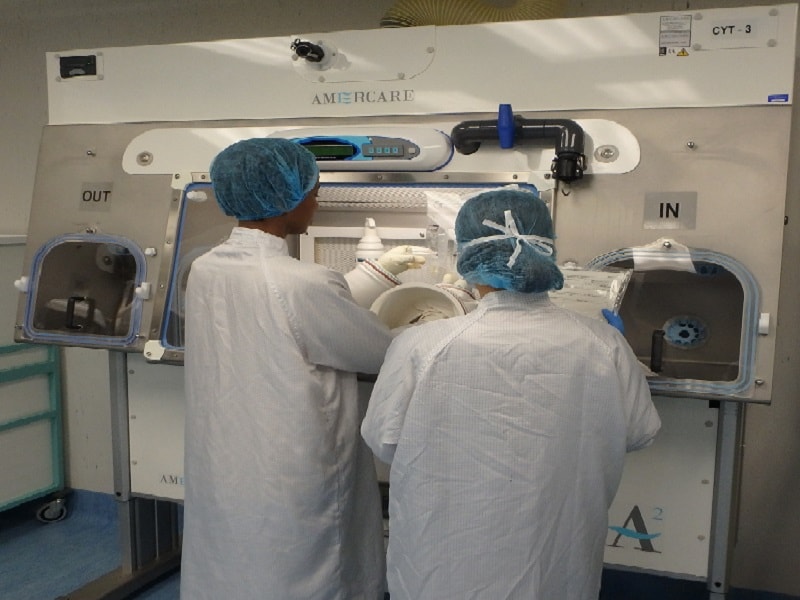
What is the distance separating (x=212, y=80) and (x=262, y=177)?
67 centimetres

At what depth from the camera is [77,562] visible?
257cm

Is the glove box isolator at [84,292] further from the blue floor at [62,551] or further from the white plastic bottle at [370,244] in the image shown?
the blue floor at [62,551]

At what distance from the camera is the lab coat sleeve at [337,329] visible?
1377mm

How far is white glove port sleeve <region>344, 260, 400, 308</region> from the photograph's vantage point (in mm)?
1642

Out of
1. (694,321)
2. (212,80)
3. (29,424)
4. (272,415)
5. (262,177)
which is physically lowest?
(29,424)

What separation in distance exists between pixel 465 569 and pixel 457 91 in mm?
1083

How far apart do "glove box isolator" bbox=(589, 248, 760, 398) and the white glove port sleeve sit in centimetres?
47

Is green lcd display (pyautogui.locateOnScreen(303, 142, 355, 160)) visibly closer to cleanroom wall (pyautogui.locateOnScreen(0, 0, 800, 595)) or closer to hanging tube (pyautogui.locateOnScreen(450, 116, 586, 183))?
hanging tube (pyautogui.locateOnScreen(450, 116, 586, 183))

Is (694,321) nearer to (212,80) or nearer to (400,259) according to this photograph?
(400,259)

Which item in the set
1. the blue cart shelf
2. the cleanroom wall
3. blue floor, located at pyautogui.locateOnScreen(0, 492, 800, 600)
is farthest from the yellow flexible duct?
the blue cart shelf

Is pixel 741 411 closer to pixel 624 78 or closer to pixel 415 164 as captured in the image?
pixel 624 78

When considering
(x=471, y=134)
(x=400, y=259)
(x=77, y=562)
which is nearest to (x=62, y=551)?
(x=77, y=562)

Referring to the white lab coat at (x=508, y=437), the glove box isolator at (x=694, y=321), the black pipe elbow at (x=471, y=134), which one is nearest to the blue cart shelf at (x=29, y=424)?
the black pipe elbow at (x=471, y=134)

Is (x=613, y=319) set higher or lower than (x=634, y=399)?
higher
